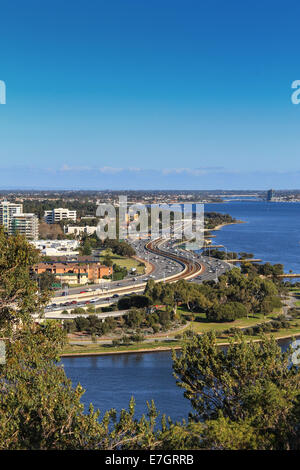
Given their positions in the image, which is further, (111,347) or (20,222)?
(20,222)

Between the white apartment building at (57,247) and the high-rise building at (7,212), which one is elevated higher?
the high-rise building at (7,212)

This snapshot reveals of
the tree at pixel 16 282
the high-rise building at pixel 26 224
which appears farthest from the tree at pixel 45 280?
the tree at pixel 16 282

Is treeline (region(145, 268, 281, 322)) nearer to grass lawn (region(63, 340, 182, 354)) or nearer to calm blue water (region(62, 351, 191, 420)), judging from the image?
grass lawn (region(63, 340, 182, 354))

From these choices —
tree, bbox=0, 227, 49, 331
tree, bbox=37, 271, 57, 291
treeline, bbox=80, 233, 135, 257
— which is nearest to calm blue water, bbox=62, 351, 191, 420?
tree, bbox=0, 227, 49, 331

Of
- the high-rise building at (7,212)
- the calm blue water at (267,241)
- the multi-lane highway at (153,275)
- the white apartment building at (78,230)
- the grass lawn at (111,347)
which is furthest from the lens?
the white apartment building at (78,230)

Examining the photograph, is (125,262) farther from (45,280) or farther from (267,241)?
(267,241)

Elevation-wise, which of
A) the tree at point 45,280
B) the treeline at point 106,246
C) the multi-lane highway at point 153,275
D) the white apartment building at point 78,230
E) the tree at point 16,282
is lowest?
the multi-lane highway at point 153,275

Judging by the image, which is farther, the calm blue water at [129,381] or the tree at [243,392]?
the calm blue water at [129,381]

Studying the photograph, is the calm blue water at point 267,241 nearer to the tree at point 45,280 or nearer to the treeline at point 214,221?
the treeline at point 214,221

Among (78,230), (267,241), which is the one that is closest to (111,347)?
(78,230)

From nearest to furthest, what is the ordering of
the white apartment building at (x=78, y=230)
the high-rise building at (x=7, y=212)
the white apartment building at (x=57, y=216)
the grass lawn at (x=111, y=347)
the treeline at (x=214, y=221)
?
the grass lawn at (x=111, y=347)
the high-rise building at (x=7, y=212)
the white apartment building at (x=78, y=230)
the white apartment building at (x=57, y=216)
the treeline at (x=214, y=221)

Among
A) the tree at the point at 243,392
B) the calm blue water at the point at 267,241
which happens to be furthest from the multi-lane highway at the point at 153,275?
the tree at the point at 243,392

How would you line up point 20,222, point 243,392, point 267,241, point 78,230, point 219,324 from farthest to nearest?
point 267,241 → point 78,230 → point 20,222 → point 219,324 → point 243,392
